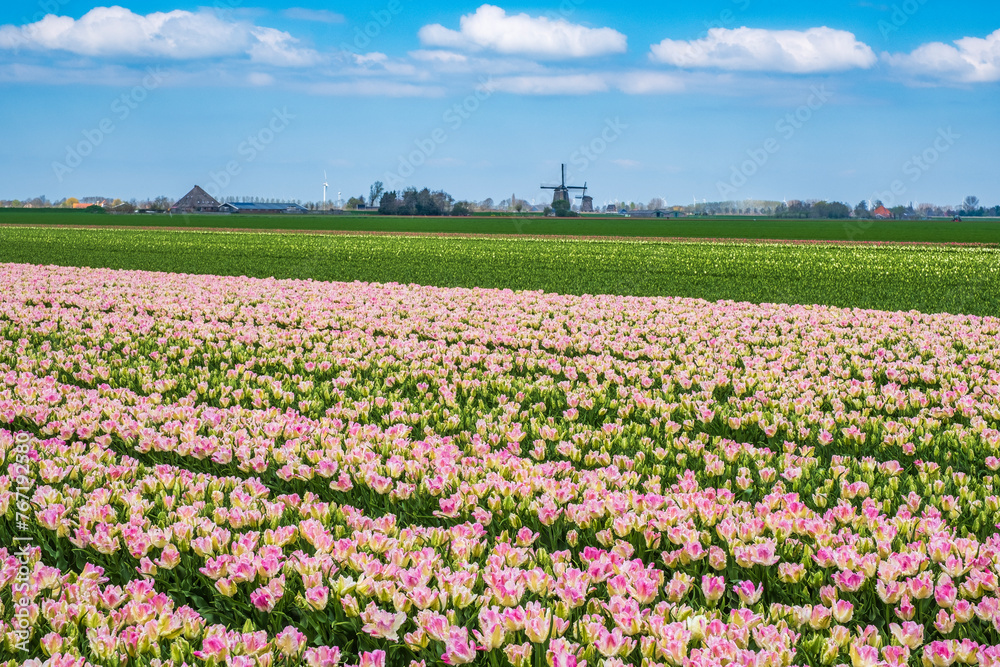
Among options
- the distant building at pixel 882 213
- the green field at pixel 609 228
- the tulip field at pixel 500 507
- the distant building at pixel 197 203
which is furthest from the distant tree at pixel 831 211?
the tulip field at pixel 500 507

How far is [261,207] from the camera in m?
187

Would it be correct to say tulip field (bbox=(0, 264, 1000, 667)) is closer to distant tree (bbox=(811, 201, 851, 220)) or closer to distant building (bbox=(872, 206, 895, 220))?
distant tree (bbox=(811, 201, 851, 220))

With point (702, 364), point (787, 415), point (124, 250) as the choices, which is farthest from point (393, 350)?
point (124, 250)

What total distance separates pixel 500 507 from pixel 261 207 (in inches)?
7630

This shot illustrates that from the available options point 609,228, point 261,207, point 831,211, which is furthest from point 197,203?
point 831,211

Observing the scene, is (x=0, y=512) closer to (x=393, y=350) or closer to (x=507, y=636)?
(x=507, y=636)

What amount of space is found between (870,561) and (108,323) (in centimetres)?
1162

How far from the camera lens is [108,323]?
477 inches

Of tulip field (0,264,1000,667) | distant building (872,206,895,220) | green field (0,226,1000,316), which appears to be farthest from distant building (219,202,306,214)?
tulip field (0,264,1000,667)

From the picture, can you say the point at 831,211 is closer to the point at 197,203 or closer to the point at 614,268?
the point at 197,203

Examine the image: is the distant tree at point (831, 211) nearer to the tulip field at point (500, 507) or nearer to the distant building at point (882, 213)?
the distant building at point (882, 213)

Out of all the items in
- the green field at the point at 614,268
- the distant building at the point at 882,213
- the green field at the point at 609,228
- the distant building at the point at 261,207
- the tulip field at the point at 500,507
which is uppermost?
the distant building at the point at 261,207

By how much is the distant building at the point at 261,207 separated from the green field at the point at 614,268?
5529 inches

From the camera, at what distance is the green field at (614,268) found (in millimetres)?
20109
